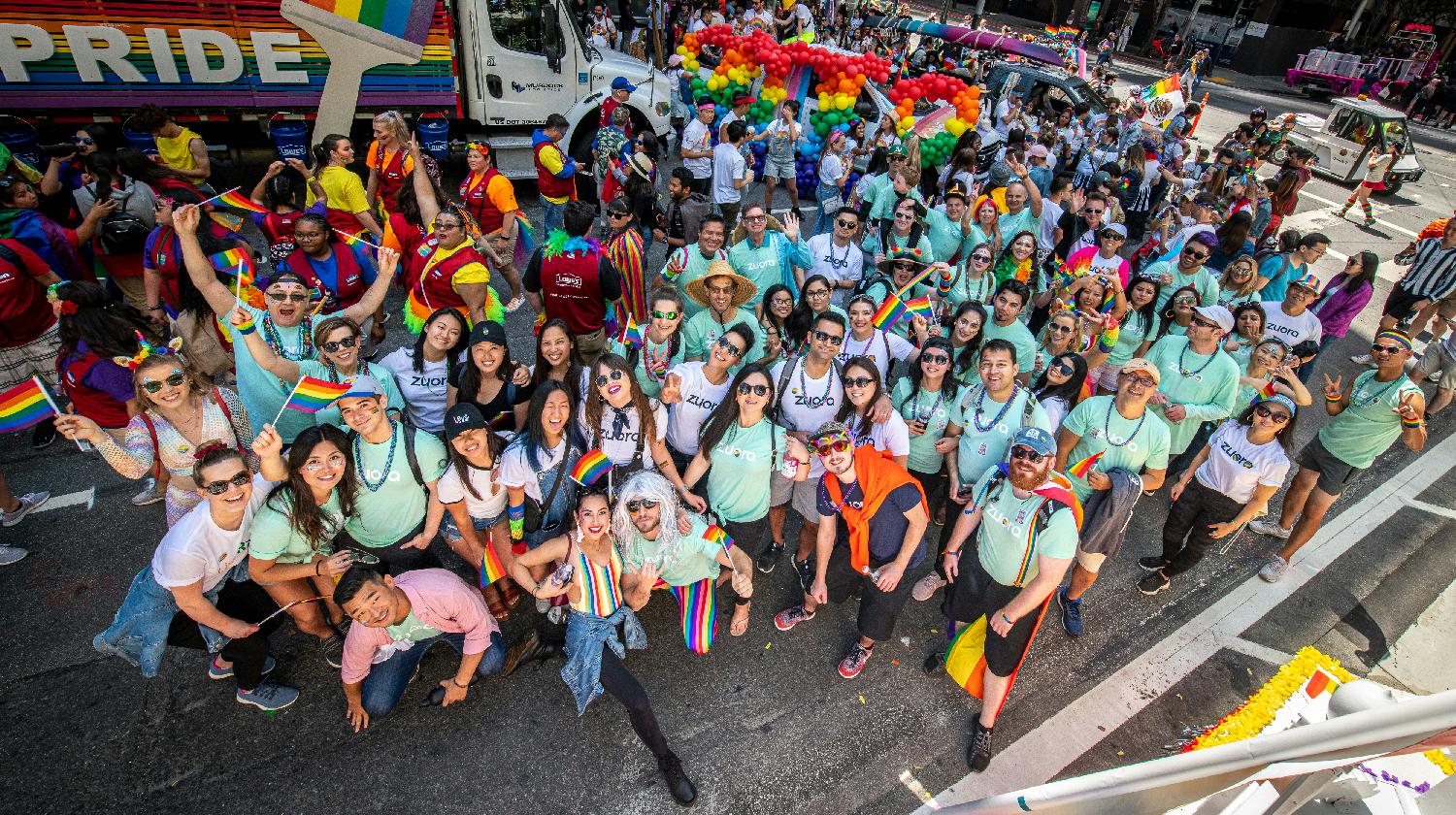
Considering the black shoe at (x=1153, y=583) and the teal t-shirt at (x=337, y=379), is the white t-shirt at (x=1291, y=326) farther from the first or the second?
the teal t-shirt at (x=337, y=379)

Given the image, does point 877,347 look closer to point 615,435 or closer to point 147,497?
point 615,435

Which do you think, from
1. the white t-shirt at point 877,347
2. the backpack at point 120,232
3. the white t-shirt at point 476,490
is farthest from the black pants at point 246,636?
the white t-shirt at point 877,347

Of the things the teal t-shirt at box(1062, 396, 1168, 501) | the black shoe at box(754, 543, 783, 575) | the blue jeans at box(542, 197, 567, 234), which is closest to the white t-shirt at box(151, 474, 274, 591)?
the black shoe at box(754, 543, 783, 575)

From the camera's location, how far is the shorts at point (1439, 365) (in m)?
5.73

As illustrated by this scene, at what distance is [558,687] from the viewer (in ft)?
13.0

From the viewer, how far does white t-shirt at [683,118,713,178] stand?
29.7ft

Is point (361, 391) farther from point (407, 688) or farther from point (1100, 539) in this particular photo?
point (1100, 539)

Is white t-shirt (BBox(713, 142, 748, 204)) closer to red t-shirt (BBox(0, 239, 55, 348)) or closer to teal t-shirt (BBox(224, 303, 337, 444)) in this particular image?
teal t-shirt (BBox(224, 303, 337, 444))

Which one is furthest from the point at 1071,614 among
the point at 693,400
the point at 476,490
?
the point at 476,490

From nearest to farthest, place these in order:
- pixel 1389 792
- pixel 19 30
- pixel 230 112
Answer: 1. pixel 1389 792
2. pixel 19 30
3. pixel 230 112

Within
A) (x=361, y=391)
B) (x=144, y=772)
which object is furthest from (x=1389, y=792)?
(x=144, y=772)

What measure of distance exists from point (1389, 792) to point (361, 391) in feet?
12.6

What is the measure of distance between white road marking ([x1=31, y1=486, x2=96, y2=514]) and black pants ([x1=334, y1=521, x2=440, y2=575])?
258 centimetres

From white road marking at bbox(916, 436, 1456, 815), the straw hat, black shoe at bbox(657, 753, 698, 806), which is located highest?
the straw hat
